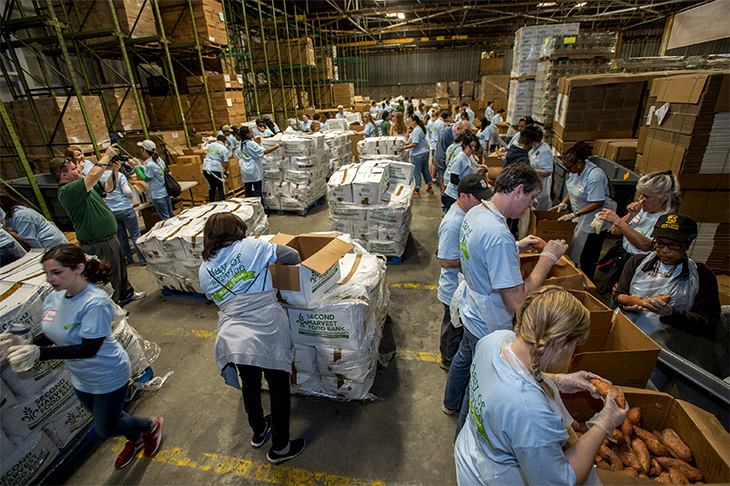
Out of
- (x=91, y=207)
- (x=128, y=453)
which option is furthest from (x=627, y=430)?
(x=91, y=207)

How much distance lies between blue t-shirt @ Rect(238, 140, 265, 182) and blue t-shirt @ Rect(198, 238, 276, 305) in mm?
5485

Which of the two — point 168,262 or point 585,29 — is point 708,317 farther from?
point 585,29

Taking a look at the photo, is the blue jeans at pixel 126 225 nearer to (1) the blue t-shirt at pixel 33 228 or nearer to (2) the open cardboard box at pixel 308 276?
(1) the blue t-shirt at pixel 33 228

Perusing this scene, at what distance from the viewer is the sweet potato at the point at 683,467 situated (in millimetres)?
1712

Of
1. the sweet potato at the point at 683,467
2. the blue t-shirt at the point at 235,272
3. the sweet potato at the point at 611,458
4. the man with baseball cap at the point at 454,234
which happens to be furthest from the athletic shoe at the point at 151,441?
the sweet potato at the point at 683,467

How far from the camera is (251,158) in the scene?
7.39 metres

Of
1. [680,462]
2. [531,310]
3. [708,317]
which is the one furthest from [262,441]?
[708,317]

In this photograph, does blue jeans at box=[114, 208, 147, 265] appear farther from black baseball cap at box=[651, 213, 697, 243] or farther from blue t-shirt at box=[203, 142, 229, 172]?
black baseball cap at box=[651, 213, 697, 243]

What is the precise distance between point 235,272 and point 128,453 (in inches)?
79.1

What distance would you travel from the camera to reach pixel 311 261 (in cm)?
270

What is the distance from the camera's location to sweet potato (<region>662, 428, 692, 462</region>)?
70.9 inches

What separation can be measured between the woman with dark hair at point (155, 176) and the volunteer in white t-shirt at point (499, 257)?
5.81 meters

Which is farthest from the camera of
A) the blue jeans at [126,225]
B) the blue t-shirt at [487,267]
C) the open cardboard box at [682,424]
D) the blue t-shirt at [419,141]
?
the blue t-shirt at [419,141]

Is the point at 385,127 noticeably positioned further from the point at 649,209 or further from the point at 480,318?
the point at 480,318
